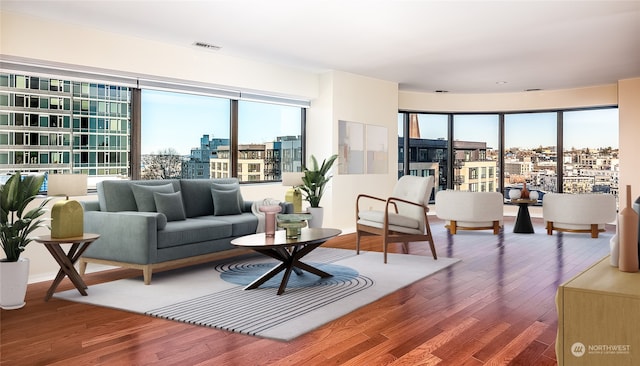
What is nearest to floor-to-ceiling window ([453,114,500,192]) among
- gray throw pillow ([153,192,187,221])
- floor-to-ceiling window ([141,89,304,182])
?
floor-to-ceiling window ([141,89,304,182])

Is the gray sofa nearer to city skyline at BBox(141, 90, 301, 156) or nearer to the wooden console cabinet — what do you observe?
city skyline at BBox(141, 90, 301, 156)

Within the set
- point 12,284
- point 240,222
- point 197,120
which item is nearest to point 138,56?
point 197,120

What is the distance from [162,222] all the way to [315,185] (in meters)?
3.23

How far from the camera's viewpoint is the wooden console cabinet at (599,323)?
1.61 m

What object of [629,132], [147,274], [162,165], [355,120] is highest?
Answer: [355,120]

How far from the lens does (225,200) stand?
5848mm

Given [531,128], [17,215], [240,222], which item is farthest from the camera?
[531,128]

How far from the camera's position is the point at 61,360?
273cm

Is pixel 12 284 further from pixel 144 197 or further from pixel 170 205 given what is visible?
pixel 170 205

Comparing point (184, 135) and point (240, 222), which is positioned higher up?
point (184, 135)

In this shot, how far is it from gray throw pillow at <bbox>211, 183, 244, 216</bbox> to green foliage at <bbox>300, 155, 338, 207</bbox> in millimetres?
1436

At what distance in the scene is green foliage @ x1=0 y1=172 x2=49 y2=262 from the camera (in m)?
3.85

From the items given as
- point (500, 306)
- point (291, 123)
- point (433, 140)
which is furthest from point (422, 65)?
point (500, 306)

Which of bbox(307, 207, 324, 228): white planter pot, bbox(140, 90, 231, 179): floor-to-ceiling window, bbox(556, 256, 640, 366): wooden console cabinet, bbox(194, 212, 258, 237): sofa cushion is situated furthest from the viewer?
bbox(307, 207, 324, 228): white planter pot
